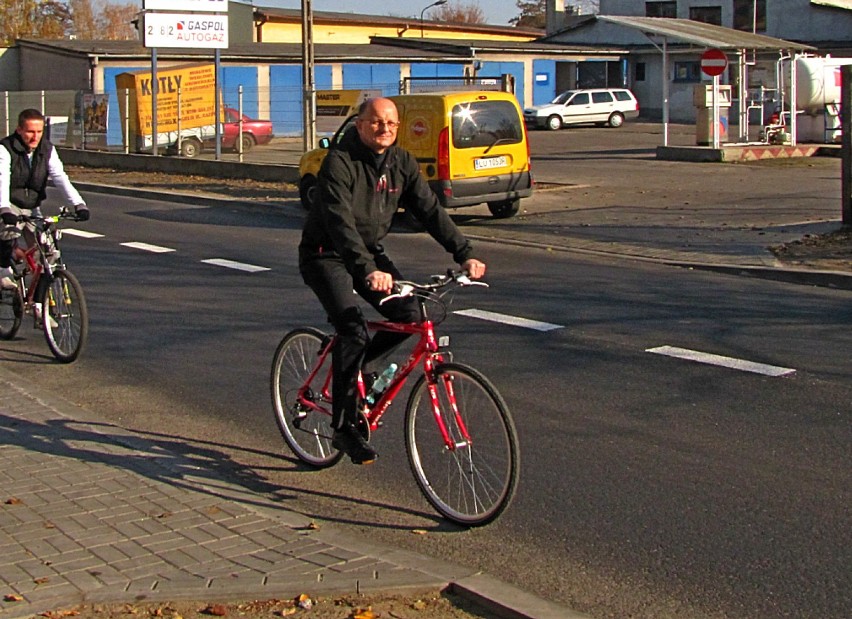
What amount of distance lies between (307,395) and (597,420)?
1.88 m

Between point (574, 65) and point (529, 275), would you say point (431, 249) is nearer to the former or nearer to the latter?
point (529, 275)

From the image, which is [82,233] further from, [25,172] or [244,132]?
[244,132]

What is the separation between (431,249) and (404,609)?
1156 centimetres

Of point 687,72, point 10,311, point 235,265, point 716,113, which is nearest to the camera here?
point 10,311

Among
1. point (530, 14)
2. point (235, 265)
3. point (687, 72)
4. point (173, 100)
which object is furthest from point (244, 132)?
point (530, 14)

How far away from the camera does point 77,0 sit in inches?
3915

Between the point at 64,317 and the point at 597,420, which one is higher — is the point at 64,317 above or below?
above

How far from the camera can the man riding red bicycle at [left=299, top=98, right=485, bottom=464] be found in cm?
544

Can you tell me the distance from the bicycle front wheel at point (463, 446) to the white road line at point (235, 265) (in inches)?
326

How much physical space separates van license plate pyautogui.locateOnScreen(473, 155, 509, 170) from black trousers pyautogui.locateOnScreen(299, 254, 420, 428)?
41.7 ft

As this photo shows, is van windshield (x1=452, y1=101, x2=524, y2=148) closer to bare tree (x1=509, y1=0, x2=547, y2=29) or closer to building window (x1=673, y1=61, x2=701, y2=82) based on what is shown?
building window (x1=673, y1=61, x2=701, y2=82)

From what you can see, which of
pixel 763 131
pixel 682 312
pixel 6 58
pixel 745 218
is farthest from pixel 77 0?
pixel 682 312

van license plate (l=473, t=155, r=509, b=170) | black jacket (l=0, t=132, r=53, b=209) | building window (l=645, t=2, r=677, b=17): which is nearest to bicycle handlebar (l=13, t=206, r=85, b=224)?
black jacket (l=0, t=132, r=53, b=209)

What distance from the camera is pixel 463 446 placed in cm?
540
